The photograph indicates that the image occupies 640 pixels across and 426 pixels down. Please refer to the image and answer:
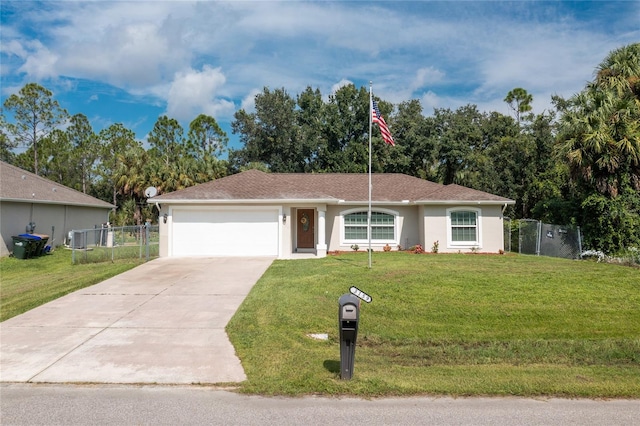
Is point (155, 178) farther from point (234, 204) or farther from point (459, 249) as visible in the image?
point (459, 249)

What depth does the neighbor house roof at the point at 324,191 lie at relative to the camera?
1795 centimetres

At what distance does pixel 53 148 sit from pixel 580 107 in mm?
50164

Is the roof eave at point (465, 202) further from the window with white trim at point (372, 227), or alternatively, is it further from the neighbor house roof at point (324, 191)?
the window with white trim at point (372, 227)

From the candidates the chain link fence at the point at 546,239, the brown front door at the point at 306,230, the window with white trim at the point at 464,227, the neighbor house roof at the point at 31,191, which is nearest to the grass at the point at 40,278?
the neighbor house roof at the point at 31,191

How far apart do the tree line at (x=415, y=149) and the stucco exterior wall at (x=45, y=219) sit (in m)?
7.68

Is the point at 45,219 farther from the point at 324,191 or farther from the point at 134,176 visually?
the point at 324,191

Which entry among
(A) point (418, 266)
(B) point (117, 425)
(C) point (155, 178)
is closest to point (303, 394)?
(B) point (117, 425)

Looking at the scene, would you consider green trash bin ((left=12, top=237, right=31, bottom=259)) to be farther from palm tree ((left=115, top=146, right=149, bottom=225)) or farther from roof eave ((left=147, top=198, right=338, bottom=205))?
palm tree ((left=115, top=146, right=149, bottom=225))

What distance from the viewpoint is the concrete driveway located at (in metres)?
5.90

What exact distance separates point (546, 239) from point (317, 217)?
389 inches

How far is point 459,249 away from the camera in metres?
19.4

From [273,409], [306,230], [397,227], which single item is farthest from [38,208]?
[273,409]

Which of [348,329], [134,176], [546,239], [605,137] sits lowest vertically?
[348,329]

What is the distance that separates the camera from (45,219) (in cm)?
2247
